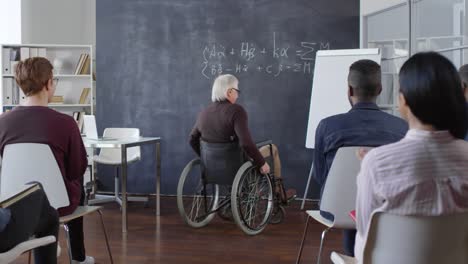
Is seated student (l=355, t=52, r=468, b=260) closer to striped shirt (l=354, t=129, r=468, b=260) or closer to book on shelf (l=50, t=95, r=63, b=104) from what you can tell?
striped shirt (l=354, t=129, r=468, b=260)

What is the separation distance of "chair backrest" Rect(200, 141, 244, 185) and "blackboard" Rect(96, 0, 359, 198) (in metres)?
1.66

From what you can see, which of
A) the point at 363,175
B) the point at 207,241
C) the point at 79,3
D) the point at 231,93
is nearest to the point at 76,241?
the point at 207,241

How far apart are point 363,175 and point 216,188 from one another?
356 centimetres

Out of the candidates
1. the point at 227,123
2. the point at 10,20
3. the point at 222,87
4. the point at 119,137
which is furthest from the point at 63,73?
the point at 227,123

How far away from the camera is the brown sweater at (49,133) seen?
9.02 ft

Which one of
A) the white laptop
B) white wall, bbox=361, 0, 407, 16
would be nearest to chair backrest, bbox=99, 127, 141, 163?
the white laptop

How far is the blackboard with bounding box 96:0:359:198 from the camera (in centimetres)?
588

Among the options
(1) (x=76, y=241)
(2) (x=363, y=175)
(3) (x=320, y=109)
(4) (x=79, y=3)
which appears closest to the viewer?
(2) (x=363, y=175)

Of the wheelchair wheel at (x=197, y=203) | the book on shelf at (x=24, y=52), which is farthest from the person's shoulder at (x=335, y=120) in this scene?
the book on shelf at (x=24, y=52)

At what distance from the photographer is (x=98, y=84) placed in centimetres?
640

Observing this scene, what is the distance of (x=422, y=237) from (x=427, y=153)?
23 cm

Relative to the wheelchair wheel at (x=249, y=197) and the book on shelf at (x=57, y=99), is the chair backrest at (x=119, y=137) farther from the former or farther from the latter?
the wheelchair wheel at (x=249, y=197)

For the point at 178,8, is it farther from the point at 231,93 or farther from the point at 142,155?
the point at 231,93

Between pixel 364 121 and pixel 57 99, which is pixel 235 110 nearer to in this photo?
pixel 364 121
